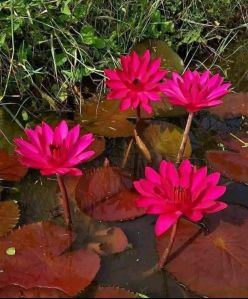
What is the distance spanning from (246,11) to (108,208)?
4.58 ft

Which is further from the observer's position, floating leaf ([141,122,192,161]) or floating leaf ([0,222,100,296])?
floating leaf ([141,122,192,161])

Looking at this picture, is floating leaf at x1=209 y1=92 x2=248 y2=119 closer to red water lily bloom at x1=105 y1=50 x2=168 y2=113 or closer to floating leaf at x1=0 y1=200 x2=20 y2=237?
red water lily bloom at x1=105 y1=50 x2=168 y2=113

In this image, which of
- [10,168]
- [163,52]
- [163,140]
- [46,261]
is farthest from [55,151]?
[163,52]

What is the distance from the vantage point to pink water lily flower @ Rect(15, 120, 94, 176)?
3.98 feet

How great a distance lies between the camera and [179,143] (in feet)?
5.44

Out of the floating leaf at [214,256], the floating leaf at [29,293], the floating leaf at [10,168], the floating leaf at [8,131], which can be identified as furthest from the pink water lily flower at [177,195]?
the floating leaf at [8,131]

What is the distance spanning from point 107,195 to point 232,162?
0.41 m

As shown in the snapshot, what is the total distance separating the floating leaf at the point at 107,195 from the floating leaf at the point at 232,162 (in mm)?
278

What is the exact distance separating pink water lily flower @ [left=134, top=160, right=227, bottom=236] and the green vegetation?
2.23ft

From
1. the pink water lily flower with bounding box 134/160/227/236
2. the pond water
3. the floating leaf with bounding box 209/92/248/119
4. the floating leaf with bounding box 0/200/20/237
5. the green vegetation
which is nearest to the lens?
the pink water lily flower with bounding box 134/160/227/236

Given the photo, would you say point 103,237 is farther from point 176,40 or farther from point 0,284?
point 176,40

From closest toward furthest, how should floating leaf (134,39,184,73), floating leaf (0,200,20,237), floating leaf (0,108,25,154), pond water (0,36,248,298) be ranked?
pond water (0,36,248,298), floating leaf (0,200,20,237), floating leaf (0,108,25,154), floating leaf (134,39,184,73)

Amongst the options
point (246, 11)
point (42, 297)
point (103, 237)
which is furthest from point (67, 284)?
point (246, 11)

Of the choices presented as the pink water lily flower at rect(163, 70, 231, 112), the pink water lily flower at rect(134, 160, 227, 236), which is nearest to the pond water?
the pink water lily flower at rect(134, 160, 227, 236)
